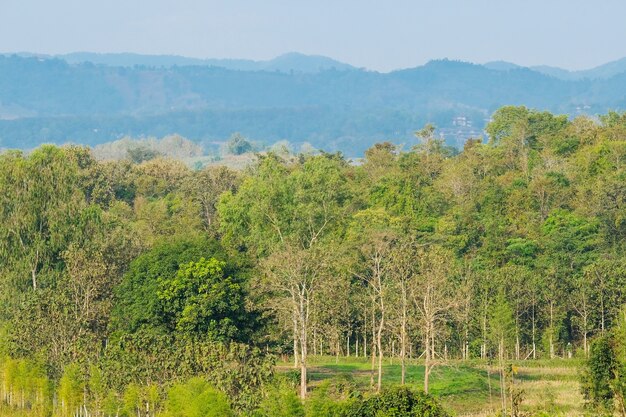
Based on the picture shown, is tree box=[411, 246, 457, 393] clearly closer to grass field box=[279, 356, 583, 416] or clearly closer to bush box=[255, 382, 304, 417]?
grass field box=[279, 356, 583, 416]

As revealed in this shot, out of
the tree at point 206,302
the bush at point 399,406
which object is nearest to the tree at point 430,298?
the tree at point 206,302

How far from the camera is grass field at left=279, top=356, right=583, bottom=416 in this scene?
49875 mm

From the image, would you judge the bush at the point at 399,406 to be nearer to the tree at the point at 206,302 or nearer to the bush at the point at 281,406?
the bush at the point at 281,406

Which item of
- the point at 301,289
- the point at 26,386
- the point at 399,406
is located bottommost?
the point at 399,406

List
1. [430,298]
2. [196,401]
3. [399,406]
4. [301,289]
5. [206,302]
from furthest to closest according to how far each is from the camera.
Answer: [301,289] < [206,302] < [430,298] < [196,401] < [399,406]

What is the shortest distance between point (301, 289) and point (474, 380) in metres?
9.71

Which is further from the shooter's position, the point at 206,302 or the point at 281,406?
the point at 206,302

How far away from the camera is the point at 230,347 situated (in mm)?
48656

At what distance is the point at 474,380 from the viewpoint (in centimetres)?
5491

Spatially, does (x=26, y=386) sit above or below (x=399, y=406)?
above

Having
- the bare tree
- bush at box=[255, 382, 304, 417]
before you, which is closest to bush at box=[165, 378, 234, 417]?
bush at box=[255, 382, 304, 417]

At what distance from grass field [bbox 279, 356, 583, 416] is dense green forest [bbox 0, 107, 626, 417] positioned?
30.6 inches

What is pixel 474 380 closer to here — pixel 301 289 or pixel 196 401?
pixel 301 289

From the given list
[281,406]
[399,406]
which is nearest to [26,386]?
[281,406]
